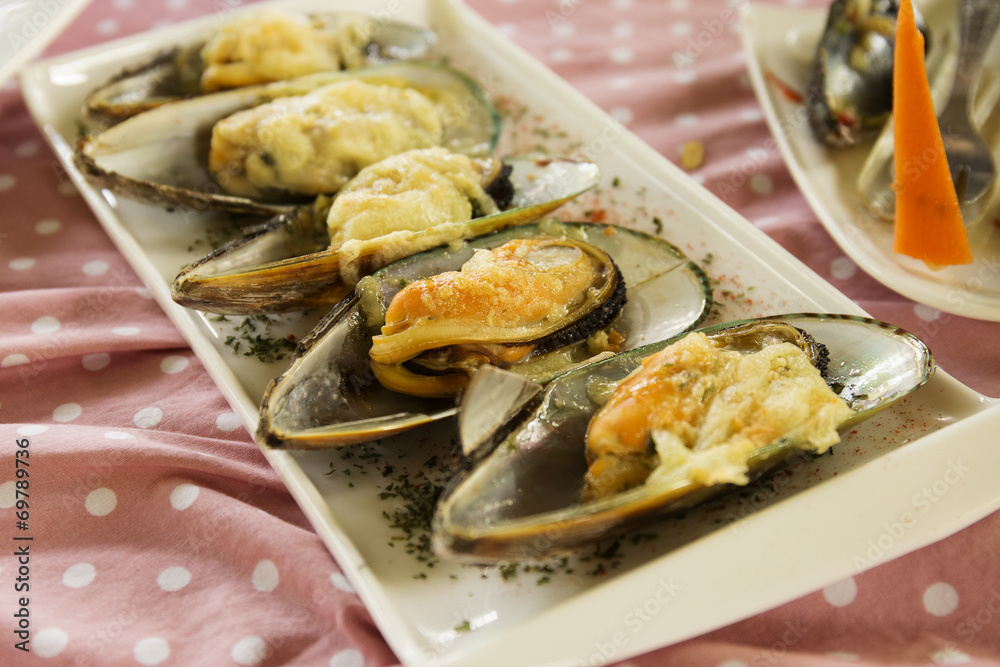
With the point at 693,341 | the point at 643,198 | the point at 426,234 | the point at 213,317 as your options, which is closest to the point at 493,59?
the point at 643,198

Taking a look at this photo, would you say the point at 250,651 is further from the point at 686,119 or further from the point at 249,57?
the point at 686,119

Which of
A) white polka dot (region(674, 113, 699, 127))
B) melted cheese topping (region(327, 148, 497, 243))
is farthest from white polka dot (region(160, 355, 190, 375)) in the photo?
white polka dot (region(674, 113, 699, 127))

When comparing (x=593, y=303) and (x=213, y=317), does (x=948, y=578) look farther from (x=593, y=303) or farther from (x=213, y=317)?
(x=213, y=317)

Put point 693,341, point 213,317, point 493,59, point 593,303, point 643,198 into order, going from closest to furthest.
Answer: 1. point 693,341
2. point 593,303
3. point 213,317
4. point 643,198
5. point 493,59

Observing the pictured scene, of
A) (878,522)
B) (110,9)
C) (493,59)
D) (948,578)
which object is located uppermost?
(110,9)

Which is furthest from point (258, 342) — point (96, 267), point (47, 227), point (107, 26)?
point (107, 26)

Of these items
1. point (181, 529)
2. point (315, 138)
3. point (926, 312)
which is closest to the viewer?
point (181, 529)
